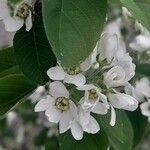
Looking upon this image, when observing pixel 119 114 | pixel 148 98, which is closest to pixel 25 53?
pixel 119 114

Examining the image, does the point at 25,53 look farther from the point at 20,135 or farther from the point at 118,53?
the point at 20,135

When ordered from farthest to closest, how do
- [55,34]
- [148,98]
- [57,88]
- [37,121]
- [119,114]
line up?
[37,121], [148,98], [119,114], [57,88], [55,34]

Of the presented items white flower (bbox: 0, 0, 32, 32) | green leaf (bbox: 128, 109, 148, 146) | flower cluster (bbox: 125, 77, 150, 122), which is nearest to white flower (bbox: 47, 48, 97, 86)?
white flower (bbox: 0, 0, 32, 32)

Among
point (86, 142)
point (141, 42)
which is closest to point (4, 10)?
point (86, 142)

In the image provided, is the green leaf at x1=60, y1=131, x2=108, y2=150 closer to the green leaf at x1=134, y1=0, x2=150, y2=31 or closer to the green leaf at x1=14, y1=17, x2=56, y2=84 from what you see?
the green leaf at x1=14, y1=17, x2=56, y2=84

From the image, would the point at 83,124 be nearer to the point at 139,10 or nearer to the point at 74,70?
the point at 74,70

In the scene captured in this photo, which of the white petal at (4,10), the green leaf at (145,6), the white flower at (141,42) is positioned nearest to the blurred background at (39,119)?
the white flower at (141,42)

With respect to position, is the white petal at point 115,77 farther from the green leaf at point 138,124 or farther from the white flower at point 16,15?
the green leaf at point 138,124
